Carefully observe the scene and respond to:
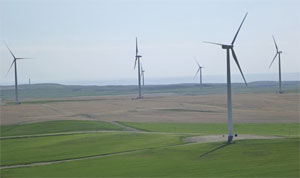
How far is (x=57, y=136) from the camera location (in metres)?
53.6

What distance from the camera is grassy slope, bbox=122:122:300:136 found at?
5162 centimetres

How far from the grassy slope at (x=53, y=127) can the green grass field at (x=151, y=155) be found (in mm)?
5767

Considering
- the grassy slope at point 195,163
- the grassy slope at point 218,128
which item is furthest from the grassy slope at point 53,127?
the grassy slope at point 195,163

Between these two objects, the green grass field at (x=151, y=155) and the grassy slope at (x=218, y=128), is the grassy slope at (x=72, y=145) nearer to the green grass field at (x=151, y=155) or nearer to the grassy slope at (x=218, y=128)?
the green grass field at (x=151, y=155)

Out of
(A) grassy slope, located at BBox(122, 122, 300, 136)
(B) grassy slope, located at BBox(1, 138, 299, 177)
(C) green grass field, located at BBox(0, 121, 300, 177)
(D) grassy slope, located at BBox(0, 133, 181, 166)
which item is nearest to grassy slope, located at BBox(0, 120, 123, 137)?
(A) grassy slope, located at BBox(122, 122, 300, 136)

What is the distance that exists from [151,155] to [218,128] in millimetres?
20838

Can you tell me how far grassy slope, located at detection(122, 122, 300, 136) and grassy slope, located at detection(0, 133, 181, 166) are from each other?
7.01 metres

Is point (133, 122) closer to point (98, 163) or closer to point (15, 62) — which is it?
point (98, 163)

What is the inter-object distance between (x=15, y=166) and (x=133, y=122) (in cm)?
3090

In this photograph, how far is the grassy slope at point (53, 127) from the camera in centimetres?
5873

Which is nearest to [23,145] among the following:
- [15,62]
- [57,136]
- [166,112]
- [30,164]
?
[57,136]

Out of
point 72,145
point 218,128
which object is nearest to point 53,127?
point 72,145

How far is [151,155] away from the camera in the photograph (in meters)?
37.6

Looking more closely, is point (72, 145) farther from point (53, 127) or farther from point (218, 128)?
Answer: point (218, 128)
